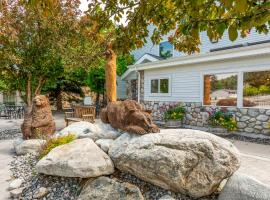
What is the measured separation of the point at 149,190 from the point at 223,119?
20.2 ft

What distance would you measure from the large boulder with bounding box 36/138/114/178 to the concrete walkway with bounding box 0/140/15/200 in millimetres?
702

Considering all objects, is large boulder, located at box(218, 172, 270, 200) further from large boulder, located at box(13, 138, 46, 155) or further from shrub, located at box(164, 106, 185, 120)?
shrub, located at box(164, 106, 185, 120)

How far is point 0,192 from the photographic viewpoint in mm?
3973

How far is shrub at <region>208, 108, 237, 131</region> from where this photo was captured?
29.0 ft

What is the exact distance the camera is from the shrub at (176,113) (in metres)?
A: 10.9

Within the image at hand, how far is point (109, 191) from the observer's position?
12.1ft

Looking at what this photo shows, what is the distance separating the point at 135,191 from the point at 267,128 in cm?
664

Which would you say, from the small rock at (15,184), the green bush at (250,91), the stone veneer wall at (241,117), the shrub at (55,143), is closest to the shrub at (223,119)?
the stone veneer wall at (241,117)

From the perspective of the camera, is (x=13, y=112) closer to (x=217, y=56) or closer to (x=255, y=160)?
(x=217, y=56)

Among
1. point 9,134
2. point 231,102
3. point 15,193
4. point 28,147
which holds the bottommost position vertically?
point 15,193

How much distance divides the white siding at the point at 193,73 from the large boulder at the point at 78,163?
709 cm

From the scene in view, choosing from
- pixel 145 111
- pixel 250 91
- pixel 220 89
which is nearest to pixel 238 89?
pixel 250 91

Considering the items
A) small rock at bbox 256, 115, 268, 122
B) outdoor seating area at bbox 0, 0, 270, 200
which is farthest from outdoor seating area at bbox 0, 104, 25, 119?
small rock at bbox 256, 115, 268, 122

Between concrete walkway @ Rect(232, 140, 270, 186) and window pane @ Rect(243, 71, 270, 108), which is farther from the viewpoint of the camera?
window pane @ Rect(243, 71, 270, 108)
